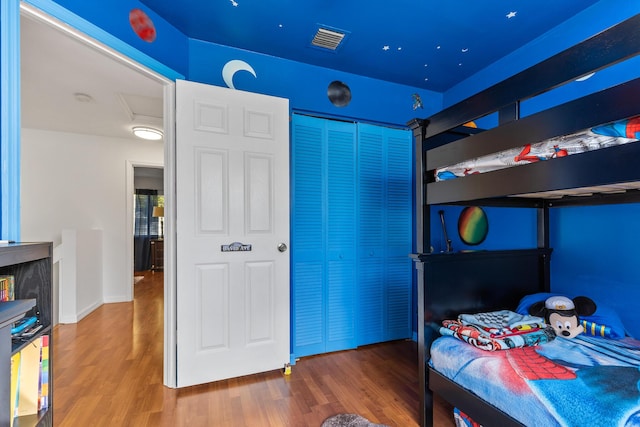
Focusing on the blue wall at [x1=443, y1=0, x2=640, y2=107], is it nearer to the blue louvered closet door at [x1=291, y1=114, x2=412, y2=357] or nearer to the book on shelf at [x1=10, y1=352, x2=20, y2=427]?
the blue louvered closet door at [x1=291, y1=114, x2=412, y2=357]

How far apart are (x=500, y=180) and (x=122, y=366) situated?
2878 mm

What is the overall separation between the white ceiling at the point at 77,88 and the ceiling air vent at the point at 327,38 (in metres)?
1.20

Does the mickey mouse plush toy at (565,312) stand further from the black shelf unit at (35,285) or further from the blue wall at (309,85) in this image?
the black shelf unit at (35,285)

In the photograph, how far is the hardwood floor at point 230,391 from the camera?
65.3 inches

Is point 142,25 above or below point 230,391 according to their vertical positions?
above

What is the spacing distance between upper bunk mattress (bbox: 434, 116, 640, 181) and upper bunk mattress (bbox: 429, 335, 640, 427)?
863mm

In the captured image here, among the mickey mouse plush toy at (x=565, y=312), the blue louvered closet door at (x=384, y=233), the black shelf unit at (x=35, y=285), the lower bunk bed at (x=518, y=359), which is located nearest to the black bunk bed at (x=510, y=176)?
Answer: the lower bunk bed at (x=518, y=359)

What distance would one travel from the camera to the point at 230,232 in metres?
2.10

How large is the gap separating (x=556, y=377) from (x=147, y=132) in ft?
14.7

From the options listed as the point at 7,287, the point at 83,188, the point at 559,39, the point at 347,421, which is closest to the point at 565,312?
the point at 347,421

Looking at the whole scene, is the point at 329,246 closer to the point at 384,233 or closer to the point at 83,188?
the point at 384,233

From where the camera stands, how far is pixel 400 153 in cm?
284

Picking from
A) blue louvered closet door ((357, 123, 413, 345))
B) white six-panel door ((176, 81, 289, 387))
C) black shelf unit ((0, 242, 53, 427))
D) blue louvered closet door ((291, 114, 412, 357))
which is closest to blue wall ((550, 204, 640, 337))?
blue louvered closet door ((357, 123, 413, 345))

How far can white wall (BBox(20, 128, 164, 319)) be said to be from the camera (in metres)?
3.71
